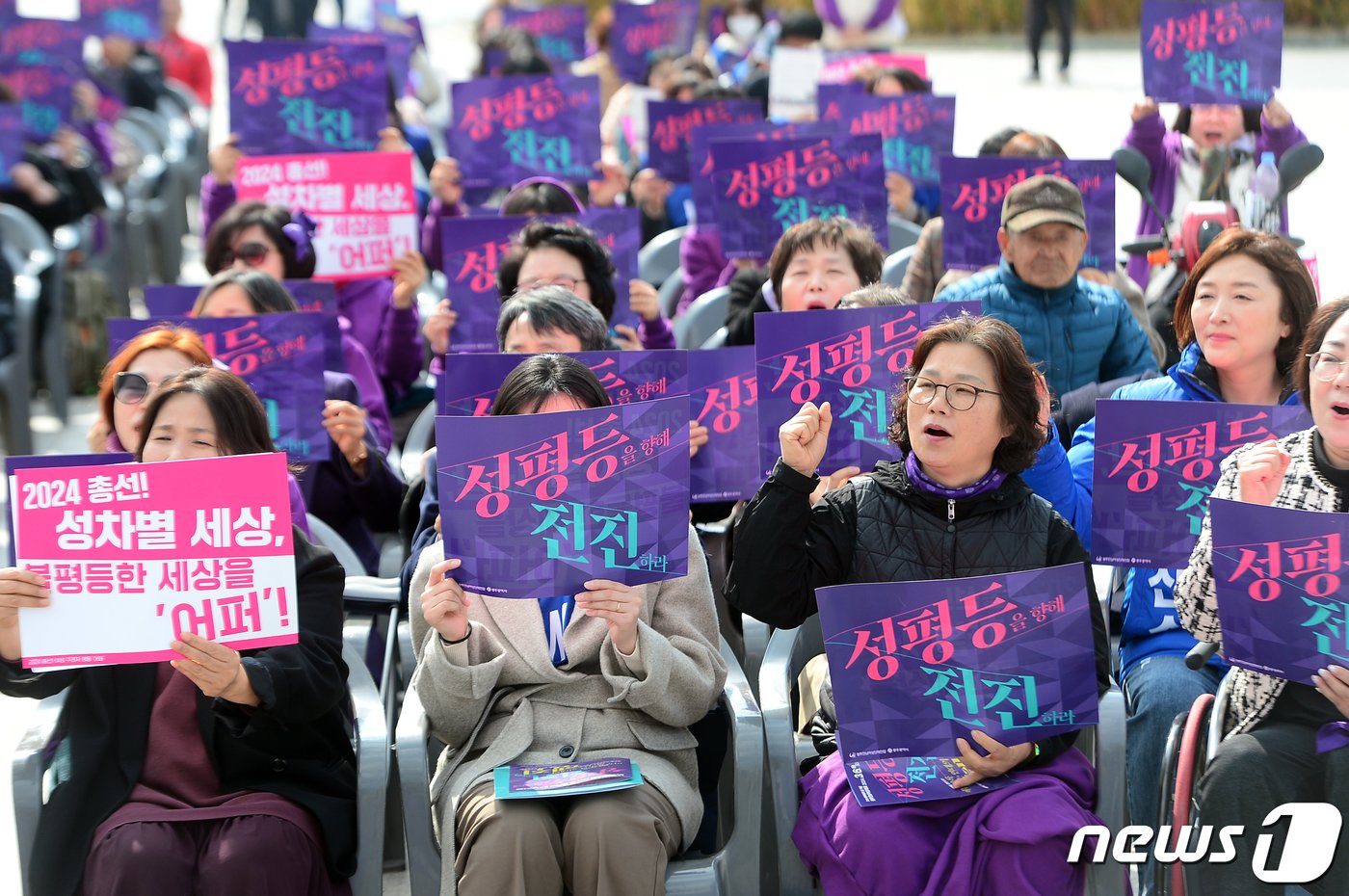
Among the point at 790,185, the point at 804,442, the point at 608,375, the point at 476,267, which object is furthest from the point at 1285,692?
the point at 790,185

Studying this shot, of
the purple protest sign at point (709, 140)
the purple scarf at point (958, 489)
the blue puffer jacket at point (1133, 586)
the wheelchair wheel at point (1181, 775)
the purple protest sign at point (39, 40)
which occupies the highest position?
the purple protest sign at point (39, 40)

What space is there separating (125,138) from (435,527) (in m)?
8.13

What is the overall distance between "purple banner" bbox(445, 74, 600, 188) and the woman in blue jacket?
404 cm

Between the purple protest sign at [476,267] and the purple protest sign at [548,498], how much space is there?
88.5 inches

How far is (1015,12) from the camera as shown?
22.8 metres

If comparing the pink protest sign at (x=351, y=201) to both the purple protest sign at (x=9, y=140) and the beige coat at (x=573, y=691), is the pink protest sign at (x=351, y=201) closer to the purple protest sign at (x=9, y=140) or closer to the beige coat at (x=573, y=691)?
the purple protest sign at (x=9, y=140)

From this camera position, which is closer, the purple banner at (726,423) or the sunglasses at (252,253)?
the purple banner at (726,423)

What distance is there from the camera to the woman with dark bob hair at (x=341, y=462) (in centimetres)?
484

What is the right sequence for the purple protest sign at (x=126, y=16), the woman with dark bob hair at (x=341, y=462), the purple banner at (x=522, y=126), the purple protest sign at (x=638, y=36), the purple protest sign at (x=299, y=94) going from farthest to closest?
1. the purple protest sign at (x=638, y=36)
2. the purple protest sign at (x=126, y=16)
3. the purple banner at (x=522, y=126)
4. the purple protest sign at (x=299, y=94)
5. the woman with dark bob hair at (x=341, y=462)

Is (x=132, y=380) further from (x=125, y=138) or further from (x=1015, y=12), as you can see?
(x=1015, y=12)

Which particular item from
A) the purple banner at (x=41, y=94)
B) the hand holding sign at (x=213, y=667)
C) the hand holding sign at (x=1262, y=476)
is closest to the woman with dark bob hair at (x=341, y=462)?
the hand holding sign at (x=213, y=667)

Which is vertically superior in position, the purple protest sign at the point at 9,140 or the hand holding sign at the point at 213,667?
the purple protest sign at the point at 9,140

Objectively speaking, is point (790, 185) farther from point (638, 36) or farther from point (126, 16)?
point (126, 16)

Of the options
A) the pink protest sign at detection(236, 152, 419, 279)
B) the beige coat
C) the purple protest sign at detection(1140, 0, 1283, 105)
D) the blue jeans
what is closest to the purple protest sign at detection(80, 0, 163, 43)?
the pink protest sign at detection(236, 152, 419, 279)
